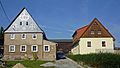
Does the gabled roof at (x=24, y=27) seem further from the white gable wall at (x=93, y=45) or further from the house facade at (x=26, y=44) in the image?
the white gable wall at (x=93, y=45)

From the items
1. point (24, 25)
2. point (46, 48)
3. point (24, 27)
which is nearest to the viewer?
point (46, 48)

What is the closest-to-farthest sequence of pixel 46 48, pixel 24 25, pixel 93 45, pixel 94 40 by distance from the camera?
1. pixel 46 48
2. pixel 24 25
3. pixel 93 45
4. pixel 94 40

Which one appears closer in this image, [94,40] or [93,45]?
[93,45]

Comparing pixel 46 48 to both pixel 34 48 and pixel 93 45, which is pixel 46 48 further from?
pixel 93 45

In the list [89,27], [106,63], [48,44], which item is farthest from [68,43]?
[106,63]

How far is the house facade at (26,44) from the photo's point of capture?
5583 cm

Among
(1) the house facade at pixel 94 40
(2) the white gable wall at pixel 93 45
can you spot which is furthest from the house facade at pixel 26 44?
(1) the house facade at pixel 94 40

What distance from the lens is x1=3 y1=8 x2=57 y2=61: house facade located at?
183 feet

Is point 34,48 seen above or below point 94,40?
below

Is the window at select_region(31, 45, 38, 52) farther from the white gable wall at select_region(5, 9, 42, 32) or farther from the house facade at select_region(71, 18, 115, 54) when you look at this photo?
the house facade at select_region(71, 18, 115, 54)

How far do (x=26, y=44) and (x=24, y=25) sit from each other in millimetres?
4226

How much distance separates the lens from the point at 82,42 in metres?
63.1

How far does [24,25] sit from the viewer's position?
56656mm

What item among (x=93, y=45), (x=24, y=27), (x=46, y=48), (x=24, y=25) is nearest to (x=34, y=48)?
(x=46, y=48)
